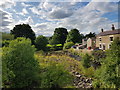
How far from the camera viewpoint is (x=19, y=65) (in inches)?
77.4

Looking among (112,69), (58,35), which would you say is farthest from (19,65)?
(58,35)

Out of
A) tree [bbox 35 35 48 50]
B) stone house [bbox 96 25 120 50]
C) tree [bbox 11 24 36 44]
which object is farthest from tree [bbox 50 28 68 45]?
stone house [bbox 96 25 120 50]

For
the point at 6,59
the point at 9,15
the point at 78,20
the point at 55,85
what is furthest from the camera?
the point at 78,20

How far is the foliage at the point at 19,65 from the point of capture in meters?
1.92

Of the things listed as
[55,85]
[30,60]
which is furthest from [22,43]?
[55,85]

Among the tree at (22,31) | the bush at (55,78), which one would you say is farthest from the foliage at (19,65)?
the tree at (22,31)

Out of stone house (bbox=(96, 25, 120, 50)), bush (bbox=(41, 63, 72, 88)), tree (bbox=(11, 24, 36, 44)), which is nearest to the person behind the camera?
bush (bbox=(41, 63, 72, 88))

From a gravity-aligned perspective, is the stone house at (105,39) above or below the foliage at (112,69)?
above

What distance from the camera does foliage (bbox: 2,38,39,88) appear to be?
1920 millimetres

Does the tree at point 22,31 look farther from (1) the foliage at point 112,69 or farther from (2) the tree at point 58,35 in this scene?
(1) the foliage at point 112,69

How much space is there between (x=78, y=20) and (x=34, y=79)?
1.58m

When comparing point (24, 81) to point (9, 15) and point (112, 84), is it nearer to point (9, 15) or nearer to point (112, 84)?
point (9, 15)

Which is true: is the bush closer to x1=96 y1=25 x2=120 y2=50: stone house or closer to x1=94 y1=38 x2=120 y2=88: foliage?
x1=94 y1=38 x2=120 y2=88: foliage

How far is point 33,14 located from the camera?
2324 millimetres
